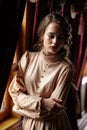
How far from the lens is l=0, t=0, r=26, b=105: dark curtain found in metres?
1.13

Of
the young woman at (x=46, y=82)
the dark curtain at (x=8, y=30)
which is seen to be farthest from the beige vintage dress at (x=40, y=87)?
the dark curtain at (x=8, y=30)

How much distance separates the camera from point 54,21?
1.33 m

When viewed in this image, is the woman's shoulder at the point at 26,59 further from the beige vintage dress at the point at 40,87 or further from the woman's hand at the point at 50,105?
the woman's hand at the point at 50,105

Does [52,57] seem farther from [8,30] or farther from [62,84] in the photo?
[8,30]

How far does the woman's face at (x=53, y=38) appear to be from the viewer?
1.30 meters

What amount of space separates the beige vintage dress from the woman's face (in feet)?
0.16

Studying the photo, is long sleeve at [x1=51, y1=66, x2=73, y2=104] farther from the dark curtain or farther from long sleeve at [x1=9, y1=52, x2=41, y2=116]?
the dark curtain

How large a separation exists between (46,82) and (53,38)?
22cm

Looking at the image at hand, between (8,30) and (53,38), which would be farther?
(53,38)

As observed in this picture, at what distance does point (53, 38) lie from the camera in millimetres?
1310

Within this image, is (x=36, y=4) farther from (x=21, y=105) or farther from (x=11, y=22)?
(x=21, y=105)

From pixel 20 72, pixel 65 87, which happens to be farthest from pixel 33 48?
pixel 65 87

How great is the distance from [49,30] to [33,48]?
27 cm

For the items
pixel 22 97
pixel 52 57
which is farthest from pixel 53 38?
pixel 22 97
